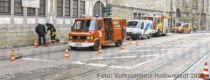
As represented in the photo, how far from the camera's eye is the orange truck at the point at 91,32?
24.8 meters

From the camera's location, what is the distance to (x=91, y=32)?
24953mm

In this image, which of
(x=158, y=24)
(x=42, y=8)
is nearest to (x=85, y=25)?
(x=42, y=8)

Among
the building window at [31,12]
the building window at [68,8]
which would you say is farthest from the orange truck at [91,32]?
the building window at [68,8]

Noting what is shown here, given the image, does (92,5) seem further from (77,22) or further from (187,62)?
(187,62)

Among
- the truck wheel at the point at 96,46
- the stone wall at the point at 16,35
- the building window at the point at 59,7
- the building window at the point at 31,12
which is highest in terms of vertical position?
the building window at the point at 59,7

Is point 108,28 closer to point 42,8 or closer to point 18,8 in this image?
point 42,8

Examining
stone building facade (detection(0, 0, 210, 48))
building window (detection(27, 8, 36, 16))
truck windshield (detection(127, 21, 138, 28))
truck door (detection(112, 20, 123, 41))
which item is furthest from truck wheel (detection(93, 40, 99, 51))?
truck windshield (detection(127, 21, 138, 28))

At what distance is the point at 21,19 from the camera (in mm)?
27781

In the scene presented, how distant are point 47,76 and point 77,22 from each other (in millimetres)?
12834

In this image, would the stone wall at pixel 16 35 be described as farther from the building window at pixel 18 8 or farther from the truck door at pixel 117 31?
the truck door at pixel 117 31

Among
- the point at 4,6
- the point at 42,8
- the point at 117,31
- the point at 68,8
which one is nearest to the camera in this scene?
the point at 4,6

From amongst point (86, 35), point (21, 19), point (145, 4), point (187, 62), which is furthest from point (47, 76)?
point (145, 4)

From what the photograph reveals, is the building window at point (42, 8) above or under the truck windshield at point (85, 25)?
above

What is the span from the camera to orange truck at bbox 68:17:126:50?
2477 centimetres
